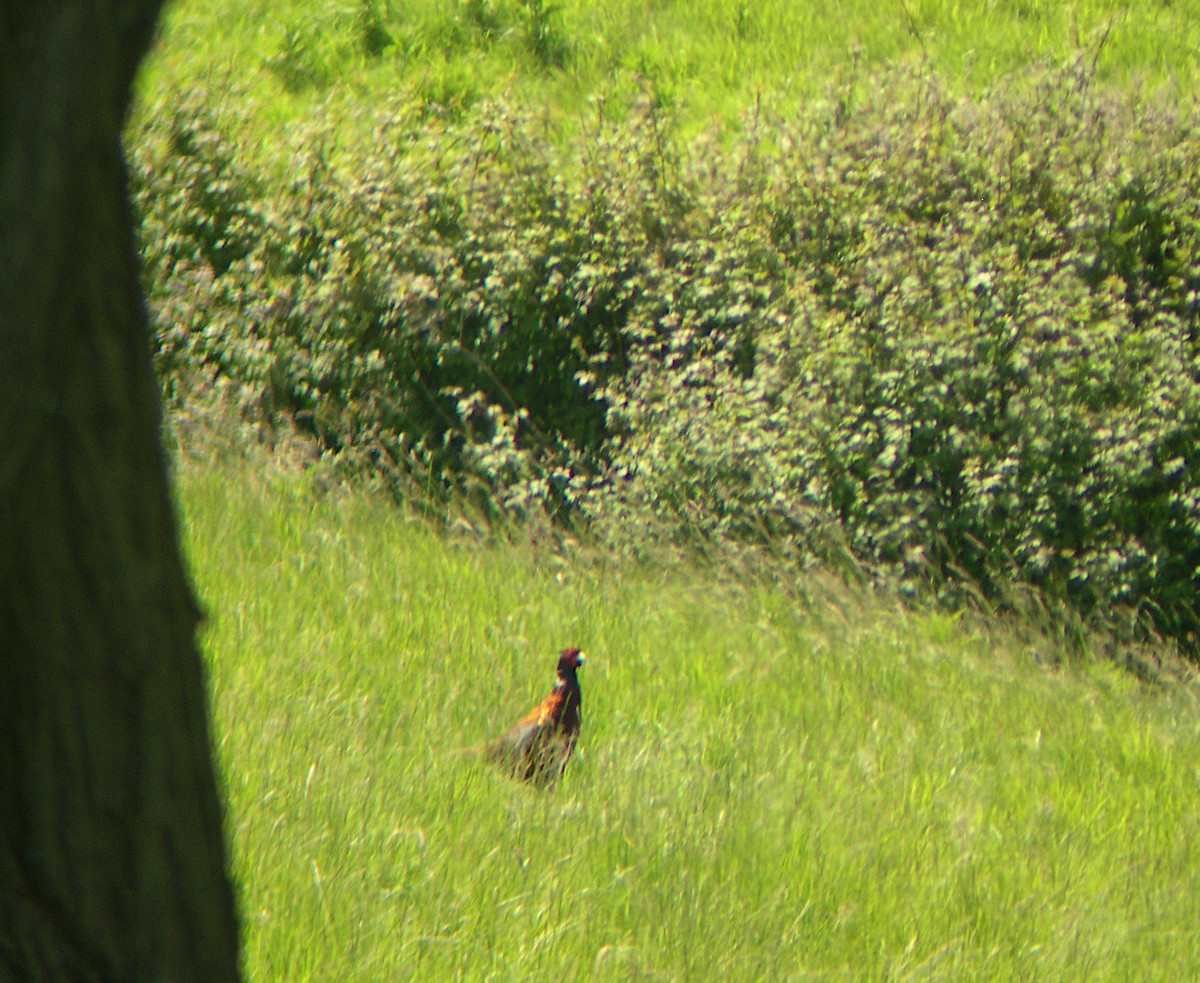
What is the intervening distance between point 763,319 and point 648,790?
6886mm

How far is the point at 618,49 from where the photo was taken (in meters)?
15.0

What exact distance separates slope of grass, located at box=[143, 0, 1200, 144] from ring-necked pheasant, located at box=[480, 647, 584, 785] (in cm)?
895

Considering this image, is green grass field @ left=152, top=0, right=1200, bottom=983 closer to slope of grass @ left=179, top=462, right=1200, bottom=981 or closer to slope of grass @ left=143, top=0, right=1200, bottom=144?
slope of grass @ left=179, top=462, right=1200, bottom=981

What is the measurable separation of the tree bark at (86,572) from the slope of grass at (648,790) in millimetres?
1462

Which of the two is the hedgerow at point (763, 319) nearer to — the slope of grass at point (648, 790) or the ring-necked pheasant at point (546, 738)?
the slope of grass at point (648, 790)

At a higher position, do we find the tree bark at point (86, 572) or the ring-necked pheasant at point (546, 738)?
the tree bark at point (86, 572)

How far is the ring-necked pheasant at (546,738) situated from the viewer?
4.52 metres

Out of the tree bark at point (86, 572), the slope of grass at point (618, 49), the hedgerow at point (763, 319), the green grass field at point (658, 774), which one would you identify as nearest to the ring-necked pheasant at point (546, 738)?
the green grass field at point (658, 774)

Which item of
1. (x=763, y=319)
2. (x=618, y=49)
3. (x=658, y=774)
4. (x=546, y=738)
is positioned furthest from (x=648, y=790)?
(x=618, y=49)

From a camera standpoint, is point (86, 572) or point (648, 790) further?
point (648, 790)

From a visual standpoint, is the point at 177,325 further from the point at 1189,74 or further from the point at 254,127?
the point at 1189,74

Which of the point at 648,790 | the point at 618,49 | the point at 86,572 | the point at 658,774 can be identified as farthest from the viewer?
the point at 618,49

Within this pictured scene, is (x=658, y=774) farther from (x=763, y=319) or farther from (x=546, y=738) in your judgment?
(x=763, y=319)

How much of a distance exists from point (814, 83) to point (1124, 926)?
10389 mm
